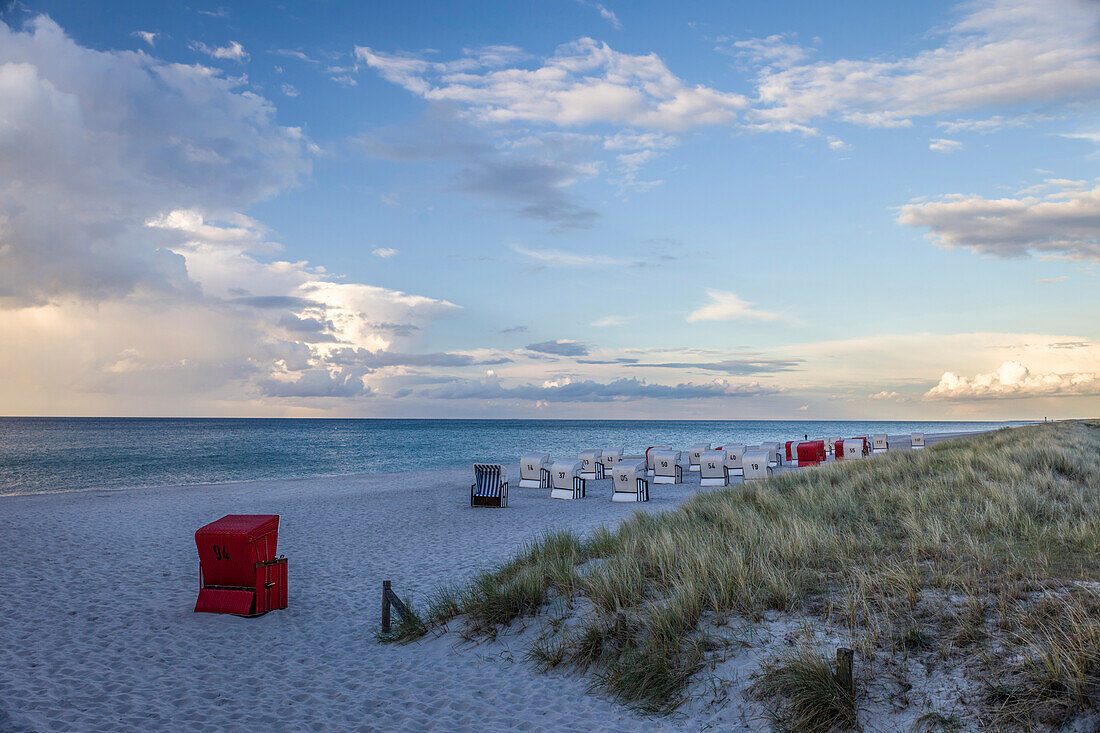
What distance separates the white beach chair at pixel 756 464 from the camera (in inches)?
762

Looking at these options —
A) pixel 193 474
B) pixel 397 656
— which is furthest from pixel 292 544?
pixel 193 474

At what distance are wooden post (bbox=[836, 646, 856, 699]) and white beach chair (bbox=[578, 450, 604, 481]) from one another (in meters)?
18.3

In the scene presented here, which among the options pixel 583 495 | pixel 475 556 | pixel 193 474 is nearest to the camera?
pixel 475 556

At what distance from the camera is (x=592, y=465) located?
2288 centimetres

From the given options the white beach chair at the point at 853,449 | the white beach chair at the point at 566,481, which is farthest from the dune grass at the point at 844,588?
the white beach chair at the point at 853,449

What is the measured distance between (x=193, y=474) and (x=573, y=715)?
3420 cm

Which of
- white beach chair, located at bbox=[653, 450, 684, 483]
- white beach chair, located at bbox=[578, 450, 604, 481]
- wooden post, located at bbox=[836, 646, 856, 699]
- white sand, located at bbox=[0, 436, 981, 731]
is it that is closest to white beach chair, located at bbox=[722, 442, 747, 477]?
white beach chair, located at bbox=[653, 450, 684, 483]

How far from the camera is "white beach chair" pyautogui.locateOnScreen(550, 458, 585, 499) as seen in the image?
18.6 meters

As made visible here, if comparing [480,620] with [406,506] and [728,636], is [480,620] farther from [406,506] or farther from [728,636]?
[406,506]

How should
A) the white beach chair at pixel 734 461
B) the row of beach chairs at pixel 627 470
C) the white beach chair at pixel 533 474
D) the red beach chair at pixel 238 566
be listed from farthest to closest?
the white beach chair at pixel 533 474 → the white beach chair at pixel 734 461 → the row of beach chairs at pixel 627 470 → the red beach chair at pixel 238 566

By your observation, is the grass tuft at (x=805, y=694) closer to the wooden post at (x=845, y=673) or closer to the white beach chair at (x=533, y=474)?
the wooden post at (x=845, y=673)

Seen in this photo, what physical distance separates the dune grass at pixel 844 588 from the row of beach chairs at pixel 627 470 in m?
7.64

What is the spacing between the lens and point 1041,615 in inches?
178

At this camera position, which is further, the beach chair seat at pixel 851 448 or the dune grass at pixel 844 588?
the beach chair seat at pixel 851 448
